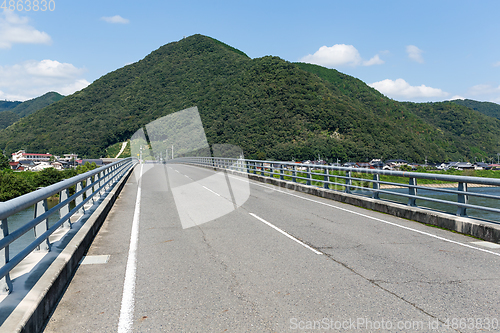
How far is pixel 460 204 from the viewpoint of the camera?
28.9 ft

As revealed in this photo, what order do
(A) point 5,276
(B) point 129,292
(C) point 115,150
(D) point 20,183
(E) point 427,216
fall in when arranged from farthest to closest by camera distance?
(C) point 115,150
(D) point 20,183
(E) point 427,216
(B) point 129,292
(A) point 5,276

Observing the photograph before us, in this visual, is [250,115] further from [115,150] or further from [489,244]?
[489,244]

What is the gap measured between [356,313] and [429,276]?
77.1 inches

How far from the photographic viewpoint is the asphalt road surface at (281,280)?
3.83m

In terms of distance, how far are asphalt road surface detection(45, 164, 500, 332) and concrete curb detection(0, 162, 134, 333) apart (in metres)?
0.13

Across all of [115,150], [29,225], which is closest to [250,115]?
[115,150]

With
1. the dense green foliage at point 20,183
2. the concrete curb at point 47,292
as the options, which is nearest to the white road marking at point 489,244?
the concrete curb at point 47,292

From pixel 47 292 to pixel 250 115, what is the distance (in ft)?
374

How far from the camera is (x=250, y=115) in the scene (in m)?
116

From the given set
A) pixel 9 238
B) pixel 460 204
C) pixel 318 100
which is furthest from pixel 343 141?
pixel 9 238

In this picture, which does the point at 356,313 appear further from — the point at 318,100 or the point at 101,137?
the point at 101,137

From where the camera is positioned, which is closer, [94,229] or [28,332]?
[28,332]

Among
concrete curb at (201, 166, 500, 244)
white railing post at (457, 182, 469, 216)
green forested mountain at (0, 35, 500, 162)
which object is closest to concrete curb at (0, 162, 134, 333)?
concrete curb at (201, 166, 500, 244)

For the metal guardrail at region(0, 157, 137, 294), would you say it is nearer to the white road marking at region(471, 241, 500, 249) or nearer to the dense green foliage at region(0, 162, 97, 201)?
the white road marking at region(471, 241, 500, 249)
